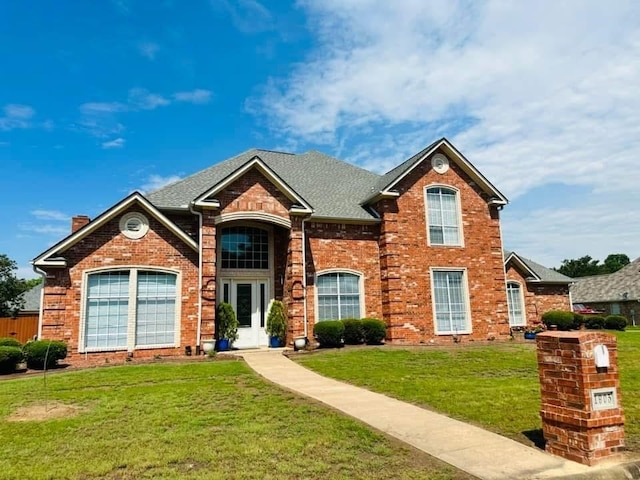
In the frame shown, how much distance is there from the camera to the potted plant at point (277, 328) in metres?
17.1

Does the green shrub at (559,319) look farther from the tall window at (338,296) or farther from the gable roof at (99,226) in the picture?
the gable roof at (99,226)

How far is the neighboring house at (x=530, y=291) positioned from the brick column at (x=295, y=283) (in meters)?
12.5

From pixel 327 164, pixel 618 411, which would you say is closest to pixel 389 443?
pixel 618 411

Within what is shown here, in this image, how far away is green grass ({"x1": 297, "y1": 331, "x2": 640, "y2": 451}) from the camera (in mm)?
7227

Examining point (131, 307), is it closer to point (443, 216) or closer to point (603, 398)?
point (443, 216)

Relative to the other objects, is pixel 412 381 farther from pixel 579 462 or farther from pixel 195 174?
pixel 195 174

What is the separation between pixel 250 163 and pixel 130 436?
11679 millimetres

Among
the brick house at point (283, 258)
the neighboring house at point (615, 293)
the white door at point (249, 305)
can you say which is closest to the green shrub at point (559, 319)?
the brick house at point (283, 258)

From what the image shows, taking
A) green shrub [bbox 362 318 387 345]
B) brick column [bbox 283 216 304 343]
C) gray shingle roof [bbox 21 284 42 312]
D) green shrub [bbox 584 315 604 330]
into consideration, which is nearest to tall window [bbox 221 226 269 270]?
brick column [bbox 283 216 304 343]

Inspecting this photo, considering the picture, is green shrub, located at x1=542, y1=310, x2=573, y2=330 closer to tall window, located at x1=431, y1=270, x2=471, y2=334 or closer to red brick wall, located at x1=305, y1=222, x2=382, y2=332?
tall window, located at x1=431, y1=270, x2=471, y2=334

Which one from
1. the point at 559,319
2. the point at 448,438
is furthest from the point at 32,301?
the point at 448,438

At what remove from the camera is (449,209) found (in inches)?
794

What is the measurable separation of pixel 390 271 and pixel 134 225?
9.58 metres

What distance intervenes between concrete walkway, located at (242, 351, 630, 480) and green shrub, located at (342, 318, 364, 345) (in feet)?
21.8
